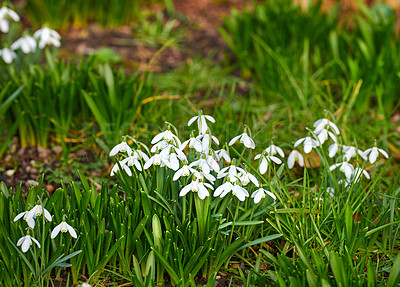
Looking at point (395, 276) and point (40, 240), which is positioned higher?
point (40, 240)

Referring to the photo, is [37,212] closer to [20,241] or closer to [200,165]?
[20,241]

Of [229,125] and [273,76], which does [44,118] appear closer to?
[229,125]

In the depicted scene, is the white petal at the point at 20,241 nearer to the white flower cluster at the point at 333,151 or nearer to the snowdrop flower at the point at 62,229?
the snowdrop flower at the point at 62,229

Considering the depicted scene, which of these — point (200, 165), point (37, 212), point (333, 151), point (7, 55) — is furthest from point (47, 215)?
point (7, 55)

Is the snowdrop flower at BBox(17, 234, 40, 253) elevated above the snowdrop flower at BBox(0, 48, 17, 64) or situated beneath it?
situated beneath

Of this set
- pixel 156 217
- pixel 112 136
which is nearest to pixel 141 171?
pixel 156 217

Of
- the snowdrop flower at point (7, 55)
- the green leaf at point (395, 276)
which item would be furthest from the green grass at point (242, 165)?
the snowdrop flower at point (7, 55)

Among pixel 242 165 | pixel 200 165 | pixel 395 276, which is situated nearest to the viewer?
pixel 395 276

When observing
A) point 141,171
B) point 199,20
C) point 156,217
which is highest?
point 199,20

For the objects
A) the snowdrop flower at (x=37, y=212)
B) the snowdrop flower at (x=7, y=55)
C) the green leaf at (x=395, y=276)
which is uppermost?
the snowdrop flower at (x=7, y=55)

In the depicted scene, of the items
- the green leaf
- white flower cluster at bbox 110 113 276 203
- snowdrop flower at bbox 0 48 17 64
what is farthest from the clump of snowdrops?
snowdrop flower at bbox 0 48 17 64

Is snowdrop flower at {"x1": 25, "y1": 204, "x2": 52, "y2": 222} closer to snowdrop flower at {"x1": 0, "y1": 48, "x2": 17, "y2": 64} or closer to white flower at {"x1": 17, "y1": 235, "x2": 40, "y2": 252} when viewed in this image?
white flower at {"x1": 17, "y1": 235, "x2": 40, "y2": 252}
